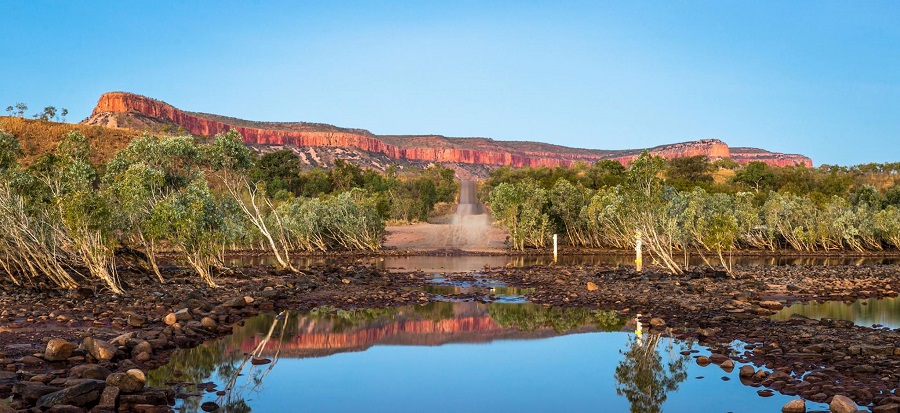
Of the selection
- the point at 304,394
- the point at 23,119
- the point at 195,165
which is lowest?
the point at 304,394

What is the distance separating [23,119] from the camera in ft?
258

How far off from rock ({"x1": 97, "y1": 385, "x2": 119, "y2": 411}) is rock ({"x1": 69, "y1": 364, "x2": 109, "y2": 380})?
0.97 metres

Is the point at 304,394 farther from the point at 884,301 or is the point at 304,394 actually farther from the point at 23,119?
the point at 23,119

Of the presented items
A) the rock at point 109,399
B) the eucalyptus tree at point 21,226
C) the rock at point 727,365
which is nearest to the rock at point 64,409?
the rock at point 109,399

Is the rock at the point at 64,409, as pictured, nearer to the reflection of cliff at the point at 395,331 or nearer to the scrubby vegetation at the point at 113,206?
the reflection of cliff at the point at 395,331

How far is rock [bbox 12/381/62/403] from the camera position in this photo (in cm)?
1066

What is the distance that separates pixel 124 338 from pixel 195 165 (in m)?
15.3

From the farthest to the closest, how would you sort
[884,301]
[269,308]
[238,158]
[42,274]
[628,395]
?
[238,158] < [42,274] < [884,301] < [269,308] < [628,395]

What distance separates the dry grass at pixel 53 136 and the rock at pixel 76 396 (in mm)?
66748

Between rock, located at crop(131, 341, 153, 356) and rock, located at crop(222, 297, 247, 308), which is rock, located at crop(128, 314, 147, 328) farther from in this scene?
rock, located at crop(222, 297, 247, 308)

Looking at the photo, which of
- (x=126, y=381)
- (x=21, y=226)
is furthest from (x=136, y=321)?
(x=21, y=226)

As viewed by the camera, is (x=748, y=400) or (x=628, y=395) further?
(x=628, y=395)

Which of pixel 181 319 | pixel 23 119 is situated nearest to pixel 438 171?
pixel 23 119

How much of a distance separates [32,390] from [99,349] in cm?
261
